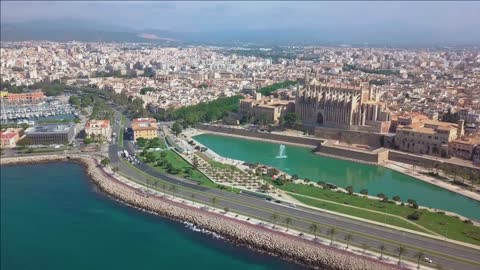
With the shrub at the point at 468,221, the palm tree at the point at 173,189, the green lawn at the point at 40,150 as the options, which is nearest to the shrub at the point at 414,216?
the shrub at the point at 468,221

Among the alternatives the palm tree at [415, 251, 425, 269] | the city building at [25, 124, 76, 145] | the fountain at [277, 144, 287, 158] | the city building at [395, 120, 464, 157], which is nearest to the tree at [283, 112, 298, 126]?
the fountain at [277, 144, 287, 158]

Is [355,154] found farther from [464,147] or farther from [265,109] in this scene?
[265,109]

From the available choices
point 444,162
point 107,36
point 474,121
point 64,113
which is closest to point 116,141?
point 64,113

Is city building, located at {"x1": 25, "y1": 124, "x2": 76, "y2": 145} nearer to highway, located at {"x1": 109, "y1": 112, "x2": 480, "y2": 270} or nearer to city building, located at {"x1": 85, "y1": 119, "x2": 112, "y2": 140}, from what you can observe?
city building, located at {"x1": 85, "y1": 119, "x2": 112, "y2": 140}

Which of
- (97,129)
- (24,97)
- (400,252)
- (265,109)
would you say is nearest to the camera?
(400,252)

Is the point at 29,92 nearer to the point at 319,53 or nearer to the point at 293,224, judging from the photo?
the point at 293,224

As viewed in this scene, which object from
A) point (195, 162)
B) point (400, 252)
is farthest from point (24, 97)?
point (400, 252)
